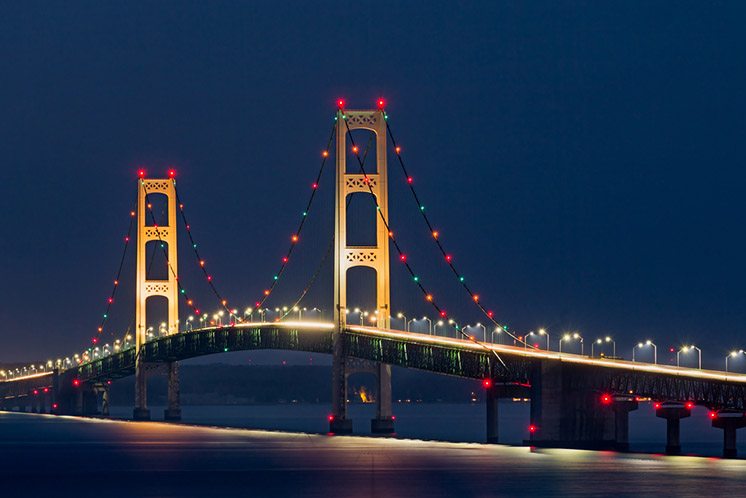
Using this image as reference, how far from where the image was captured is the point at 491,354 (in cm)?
9738

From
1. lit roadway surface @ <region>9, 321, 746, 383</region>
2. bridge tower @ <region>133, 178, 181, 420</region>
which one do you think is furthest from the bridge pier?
lit roadway surface @ <region>9, 321, 746, 383</region>

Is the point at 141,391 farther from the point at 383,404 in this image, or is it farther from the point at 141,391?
the point at 383,404

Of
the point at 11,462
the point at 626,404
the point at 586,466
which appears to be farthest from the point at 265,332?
the point at 586,466

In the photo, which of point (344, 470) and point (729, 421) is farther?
point (729, 421)

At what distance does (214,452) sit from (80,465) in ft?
39.6

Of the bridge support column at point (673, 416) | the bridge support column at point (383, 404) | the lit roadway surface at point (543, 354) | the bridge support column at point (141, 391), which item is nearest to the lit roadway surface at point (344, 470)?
the lit roadway surface at point (543, 354)

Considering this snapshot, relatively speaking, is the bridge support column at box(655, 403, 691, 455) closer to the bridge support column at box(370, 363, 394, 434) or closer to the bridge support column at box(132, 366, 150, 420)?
the bridge support column at box(370, 363, 394, 434)

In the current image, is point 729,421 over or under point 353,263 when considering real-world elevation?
under

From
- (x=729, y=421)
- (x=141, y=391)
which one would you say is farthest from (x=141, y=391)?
(x=729, y=421)

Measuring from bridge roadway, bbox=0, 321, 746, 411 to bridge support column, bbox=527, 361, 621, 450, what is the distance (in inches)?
5.9

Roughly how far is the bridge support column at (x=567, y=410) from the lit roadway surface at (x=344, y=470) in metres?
1.68

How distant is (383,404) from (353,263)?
8.66 m

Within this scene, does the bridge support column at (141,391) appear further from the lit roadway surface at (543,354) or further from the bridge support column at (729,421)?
the bridge support column at (729,421)

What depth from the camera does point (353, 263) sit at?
113m
